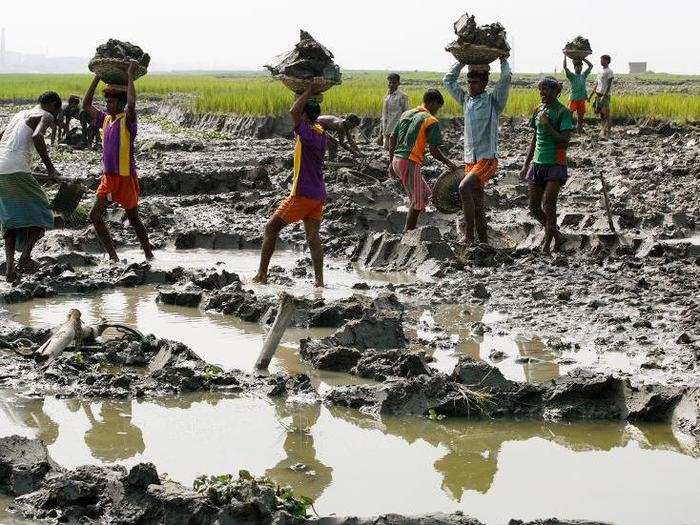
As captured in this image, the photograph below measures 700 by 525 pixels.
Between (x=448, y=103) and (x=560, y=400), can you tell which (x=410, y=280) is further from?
(x=448, y=103)

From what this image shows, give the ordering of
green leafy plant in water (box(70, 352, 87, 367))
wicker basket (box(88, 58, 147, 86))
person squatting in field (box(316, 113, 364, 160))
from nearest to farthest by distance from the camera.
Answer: green leafy plant in water (box(70, 352, 87, 367))
person squatting in field (box(316, 113, 364, 160))
wicker basket (box(88, 58, 147, 86))

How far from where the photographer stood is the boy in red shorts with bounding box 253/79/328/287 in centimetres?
843

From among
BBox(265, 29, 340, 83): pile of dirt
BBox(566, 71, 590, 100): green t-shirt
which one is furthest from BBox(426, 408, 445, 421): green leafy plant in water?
BBox(566, 71, 590, 100): green t-shirt

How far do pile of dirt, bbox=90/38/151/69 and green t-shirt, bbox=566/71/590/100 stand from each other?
8.86 meters

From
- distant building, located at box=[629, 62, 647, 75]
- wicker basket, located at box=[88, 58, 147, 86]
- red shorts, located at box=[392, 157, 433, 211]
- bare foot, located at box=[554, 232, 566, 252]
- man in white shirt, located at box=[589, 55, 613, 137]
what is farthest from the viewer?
distant building, located at box=[629, 62, 647, 75]

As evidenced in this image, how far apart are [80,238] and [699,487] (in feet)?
25.0

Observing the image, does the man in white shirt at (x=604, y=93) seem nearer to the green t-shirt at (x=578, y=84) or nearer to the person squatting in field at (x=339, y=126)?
→ the green t-shirt at (x=578, y=84)

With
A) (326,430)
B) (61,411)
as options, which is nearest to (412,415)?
(326,430)

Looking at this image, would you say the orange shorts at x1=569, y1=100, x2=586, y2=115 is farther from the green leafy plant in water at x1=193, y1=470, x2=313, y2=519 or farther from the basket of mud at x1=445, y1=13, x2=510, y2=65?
the green leafy plant in water at x1=193, y1=470, x2=313, y2=519

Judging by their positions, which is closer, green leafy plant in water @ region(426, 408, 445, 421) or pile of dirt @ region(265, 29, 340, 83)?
green leafy plant in water @ region(426, 408, 445, 421)

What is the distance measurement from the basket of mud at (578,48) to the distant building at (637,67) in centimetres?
7073

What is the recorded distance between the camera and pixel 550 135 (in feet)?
31.4

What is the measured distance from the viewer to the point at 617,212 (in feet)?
37.5

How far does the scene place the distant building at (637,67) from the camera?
277 feet
